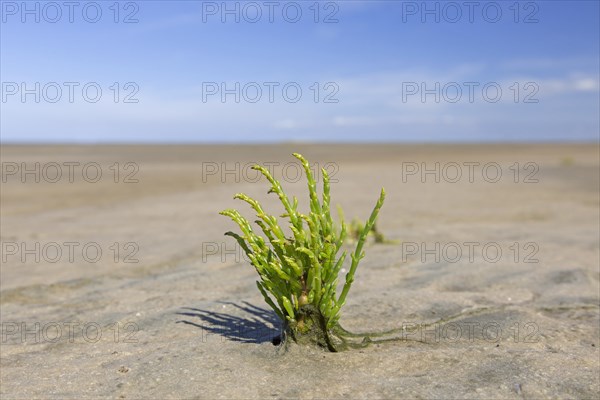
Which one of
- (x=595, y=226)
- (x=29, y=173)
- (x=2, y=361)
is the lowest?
(x=2, y=361)

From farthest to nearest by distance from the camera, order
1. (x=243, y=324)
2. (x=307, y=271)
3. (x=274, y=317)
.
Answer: (x=274, y=317) → (x=243, y=324) → (x=307, y=271)

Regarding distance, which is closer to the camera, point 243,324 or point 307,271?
point 307,271

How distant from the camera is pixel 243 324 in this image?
3902 millimetres

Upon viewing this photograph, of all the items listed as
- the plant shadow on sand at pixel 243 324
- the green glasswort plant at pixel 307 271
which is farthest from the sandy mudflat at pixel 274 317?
the green glasswort plant at pixel 307 271

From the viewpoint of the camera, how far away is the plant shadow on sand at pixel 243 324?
3624 mm

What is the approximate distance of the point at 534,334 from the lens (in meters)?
3.68

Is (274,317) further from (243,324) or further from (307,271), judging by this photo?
(307,271)

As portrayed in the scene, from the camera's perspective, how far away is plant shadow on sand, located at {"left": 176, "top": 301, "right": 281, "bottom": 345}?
3624 millimetres

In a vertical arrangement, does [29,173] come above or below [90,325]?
above

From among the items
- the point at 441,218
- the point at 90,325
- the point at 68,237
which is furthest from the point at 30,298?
the point at 441,218

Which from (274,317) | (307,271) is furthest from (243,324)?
(307,271)

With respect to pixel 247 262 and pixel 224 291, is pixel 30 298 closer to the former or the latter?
pixel 224 291

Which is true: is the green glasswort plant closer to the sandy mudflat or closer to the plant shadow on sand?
the sandy mudflat

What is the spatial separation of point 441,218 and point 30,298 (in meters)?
6.81
